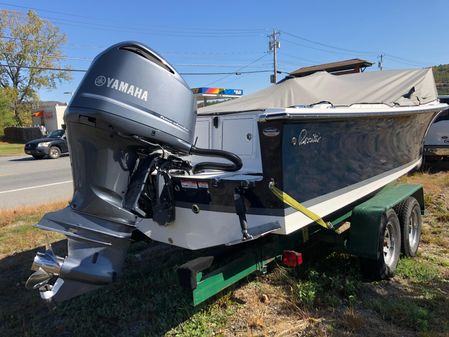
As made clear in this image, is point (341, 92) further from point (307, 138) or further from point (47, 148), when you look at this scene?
point (47, 148)

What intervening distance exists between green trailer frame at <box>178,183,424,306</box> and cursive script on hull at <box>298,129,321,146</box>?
0.86 m

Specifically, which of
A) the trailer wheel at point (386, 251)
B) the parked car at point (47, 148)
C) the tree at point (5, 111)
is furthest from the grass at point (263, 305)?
the tree at point (5, 111)

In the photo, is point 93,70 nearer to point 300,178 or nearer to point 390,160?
point 300,178

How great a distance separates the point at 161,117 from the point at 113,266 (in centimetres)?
111

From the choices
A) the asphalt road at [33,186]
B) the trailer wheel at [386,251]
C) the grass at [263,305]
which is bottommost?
the grass at [263,305]

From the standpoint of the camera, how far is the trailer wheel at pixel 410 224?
4.58 m

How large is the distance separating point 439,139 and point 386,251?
6.75 m

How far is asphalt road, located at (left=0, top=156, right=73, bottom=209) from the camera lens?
29.3 ft

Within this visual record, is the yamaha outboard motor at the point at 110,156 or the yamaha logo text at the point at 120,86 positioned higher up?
the yamaha logo text at the point at 120,86

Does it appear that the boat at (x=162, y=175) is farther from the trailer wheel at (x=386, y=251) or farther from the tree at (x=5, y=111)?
the tree at (x=5, y=111)

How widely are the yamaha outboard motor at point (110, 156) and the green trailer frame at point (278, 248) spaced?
0.58 m

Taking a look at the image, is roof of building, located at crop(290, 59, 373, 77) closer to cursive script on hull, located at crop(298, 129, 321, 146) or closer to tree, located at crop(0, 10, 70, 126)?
cursive script on hull, located at crop(298, 129, 321, 146)

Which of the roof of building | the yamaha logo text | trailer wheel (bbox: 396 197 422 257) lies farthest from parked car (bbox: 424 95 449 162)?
the yamaha logo text

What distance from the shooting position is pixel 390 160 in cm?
504
